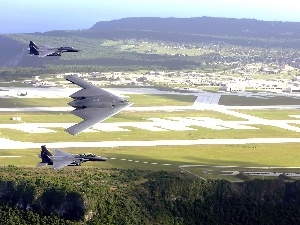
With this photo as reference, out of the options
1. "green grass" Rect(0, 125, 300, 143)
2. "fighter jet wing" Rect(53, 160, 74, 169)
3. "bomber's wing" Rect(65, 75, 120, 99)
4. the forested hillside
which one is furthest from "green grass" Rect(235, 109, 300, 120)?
"bomber's wing" Rect(65, 75, 120, 99)

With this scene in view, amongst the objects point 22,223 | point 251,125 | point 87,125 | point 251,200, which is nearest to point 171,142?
point 251,125

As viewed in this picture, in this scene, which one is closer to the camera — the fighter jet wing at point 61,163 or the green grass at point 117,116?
the fighter jet wing at point 61,163

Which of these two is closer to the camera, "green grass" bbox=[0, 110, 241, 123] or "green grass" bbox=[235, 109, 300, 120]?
"green grass" bbox=[0, 110, 241, 123]

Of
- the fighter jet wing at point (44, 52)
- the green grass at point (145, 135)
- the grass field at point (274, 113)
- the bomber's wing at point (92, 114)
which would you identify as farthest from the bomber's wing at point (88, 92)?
the grass field at point (274, 113)

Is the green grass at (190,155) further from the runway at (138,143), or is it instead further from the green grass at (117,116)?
the green grass at (117,116)

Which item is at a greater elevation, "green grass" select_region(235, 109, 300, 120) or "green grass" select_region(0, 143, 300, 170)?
"green grass" select_region(0, 143, 300, 170)

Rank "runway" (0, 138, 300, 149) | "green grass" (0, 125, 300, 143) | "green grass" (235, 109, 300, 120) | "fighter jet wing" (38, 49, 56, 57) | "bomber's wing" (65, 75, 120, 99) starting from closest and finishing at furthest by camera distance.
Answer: "bomber's wing" (65, 75, 120, 99)
"fighter jet wing" (38, 49, 56, 57)
"runway" (0, 138, 300, 149)
"green grass" (0, 125, 300, 143)
"green grass" (235, 109, 300, 120)

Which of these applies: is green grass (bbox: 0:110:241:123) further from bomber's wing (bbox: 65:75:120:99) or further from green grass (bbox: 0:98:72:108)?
bomber's wing (bbox: 65:75:120:99)

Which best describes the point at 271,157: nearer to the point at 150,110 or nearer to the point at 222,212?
the point at 222,212

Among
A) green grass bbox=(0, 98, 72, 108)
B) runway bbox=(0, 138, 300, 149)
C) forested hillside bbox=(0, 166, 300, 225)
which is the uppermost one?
forested hillside bbox=(0, 166, 300, 225)
